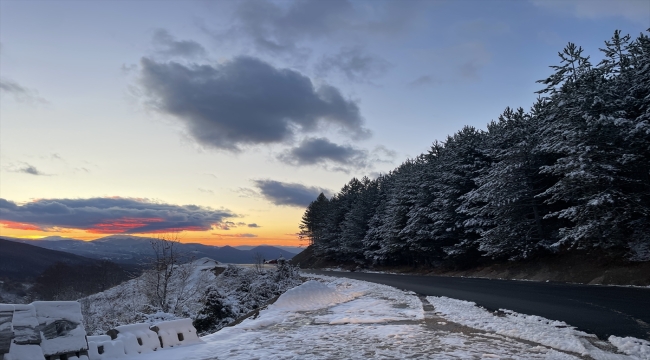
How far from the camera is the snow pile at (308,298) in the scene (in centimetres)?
1428

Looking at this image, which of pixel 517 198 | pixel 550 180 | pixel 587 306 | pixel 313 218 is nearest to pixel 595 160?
pixel 517 198

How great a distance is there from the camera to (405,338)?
26.6 ft

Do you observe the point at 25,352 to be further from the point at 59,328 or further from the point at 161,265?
the point at 161,265

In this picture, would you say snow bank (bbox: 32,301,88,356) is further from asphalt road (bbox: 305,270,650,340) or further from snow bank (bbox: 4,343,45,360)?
asphalt road (bbox: 305,270,650,340)

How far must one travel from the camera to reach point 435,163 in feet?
133

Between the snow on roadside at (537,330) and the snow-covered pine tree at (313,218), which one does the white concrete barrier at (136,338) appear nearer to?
the snow on roadside at (537,330)

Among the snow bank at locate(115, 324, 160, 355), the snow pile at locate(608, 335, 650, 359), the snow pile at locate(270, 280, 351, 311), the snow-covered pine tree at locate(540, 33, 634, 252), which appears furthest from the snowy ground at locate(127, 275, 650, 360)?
the snow-covered pine tree at locate(540, 33, 634, 252)

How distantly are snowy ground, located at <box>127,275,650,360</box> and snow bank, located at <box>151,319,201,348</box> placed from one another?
12.8 inches

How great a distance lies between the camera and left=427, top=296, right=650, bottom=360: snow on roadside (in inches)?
258

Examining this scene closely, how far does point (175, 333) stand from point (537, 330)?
7522mm

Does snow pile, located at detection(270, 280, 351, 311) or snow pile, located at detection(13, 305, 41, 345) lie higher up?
snow pile, located at detection(13, 305, 41, 345)

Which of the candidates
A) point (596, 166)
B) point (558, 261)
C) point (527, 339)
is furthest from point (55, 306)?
point (558, 261)

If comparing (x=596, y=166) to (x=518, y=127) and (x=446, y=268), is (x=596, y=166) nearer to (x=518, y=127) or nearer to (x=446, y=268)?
(x=518, y=127)

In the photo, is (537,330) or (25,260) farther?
→ (25,260)
